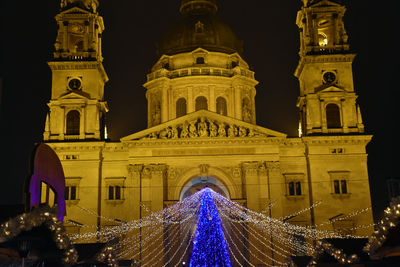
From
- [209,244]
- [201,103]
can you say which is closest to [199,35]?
[201,103]

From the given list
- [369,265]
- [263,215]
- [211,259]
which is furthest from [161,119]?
[369,265]

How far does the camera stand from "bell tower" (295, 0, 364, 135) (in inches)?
1740

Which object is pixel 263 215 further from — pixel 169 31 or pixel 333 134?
pixel 169 31

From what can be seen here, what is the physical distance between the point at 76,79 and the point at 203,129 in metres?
11.0

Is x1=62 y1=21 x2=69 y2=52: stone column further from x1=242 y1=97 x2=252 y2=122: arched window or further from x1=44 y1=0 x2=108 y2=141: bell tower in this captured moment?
x1=242 y1=97 x2=252 y2=122: arched window

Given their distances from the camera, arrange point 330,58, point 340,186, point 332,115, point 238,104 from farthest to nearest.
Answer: point 238,104
point 330,58
point 332,115
point 340,186

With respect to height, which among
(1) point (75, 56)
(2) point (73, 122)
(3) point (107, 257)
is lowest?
(3) point (107, 257)

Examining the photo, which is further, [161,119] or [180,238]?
[161,119]

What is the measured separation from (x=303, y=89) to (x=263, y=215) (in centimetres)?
1270

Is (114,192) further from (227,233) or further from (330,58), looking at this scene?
(330,58)

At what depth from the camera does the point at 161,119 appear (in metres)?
51.8

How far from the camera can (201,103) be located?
51906mm

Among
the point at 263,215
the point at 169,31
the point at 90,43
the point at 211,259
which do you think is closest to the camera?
the point at 211,259

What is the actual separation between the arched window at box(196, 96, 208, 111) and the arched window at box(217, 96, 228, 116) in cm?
131
